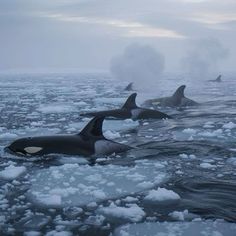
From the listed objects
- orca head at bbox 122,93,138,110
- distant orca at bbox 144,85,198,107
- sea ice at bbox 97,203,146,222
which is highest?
sea ice at bbox 97,203,146,222

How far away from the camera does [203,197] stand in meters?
7.67

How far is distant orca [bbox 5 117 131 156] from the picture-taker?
1082 centimetres

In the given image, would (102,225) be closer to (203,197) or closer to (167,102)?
(203,197)

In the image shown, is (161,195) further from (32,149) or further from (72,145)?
(32,149)

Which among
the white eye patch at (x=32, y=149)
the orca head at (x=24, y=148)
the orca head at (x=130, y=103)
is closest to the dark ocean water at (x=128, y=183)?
the orca head at (x=24, y=148)

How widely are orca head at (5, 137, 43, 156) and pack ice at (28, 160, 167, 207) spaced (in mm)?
1292

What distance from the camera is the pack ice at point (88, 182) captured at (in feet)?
24.9

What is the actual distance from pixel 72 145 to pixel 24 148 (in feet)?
3.75

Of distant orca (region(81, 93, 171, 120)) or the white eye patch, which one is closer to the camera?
the white eye patch

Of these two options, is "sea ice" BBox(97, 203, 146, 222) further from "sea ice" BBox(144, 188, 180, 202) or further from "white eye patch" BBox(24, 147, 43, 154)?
"white eye patch" BBox(24, 147, 43, 154)

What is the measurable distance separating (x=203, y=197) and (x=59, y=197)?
2422 mm

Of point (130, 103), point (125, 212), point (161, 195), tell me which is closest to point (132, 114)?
point (130, 103)

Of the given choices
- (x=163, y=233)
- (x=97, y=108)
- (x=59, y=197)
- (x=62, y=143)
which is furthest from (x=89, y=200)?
(x=97, y=108)

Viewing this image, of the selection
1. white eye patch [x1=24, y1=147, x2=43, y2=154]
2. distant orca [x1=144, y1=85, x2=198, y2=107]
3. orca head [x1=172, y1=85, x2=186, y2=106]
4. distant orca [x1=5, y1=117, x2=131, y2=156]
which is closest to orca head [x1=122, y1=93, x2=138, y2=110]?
distant orca [x1=144, y1=85, x2=198, y2=107]
